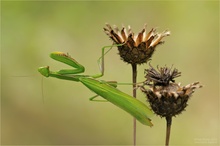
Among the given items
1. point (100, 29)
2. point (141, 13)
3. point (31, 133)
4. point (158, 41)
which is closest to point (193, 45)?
point (141, 13)

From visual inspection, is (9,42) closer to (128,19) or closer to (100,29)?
(100,29)

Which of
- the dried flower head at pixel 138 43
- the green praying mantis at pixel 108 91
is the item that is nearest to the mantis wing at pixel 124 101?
the green praying mantis at pixel 108 91

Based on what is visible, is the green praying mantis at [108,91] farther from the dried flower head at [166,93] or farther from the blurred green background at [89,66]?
the blurred green background at [89,66]

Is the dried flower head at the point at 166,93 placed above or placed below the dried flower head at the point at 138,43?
below

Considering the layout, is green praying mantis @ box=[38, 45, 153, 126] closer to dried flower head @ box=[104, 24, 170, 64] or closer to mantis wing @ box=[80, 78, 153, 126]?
mantis wing @ box=[80, 78, 153, 126]

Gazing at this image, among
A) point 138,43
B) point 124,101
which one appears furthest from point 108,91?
point 138,43

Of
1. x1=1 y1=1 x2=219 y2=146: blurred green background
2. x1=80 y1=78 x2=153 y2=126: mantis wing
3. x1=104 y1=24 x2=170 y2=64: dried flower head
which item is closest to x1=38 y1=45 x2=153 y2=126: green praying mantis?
x1=80 y1=78 x2=153 y2=126: mantis wing
